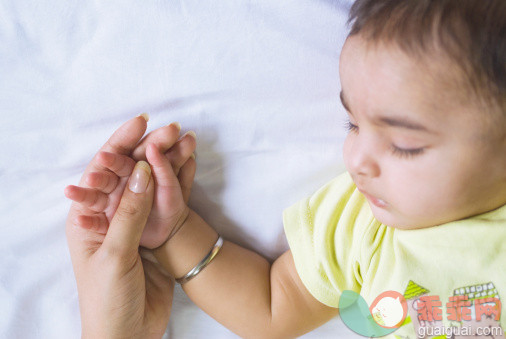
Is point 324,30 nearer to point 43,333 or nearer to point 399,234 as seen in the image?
point 399,234

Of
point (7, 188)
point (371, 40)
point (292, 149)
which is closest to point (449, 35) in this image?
point (371, 40)

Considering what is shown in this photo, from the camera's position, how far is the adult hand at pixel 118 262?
980 mm

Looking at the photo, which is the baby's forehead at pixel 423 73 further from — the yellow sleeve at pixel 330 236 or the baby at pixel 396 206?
the yellow sleeve at pixel 330 236

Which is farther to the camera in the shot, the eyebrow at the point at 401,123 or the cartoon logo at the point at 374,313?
the cartoon logo at the point at 374,313

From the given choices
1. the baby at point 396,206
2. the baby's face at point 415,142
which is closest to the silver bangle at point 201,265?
the baby at point 396,206

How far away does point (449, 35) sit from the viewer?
0.69 metres

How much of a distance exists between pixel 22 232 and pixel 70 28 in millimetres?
468

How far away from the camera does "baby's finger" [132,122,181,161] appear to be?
1.01 metres

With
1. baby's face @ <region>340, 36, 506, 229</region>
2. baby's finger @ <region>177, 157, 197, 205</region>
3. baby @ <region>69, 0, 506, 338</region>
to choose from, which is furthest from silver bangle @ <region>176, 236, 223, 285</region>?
baby's face @ <region>340, 36, 506, 229</region>

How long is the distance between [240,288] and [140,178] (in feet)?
1.07

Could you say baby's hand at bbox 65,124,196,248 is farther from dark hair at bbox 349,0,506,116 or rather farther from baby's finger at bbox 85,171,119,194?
dark hair at bbox 349,0,506,116

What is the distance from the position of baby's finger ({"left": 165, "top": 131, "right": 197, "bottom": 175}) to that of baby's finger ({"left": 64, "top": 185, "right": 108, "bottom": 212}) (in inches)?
6.2

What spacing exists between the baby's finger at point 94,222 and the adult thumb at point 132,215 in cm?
4

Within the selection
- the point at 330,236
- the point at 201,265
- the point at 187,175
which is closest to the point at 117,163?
the point at 187,175
